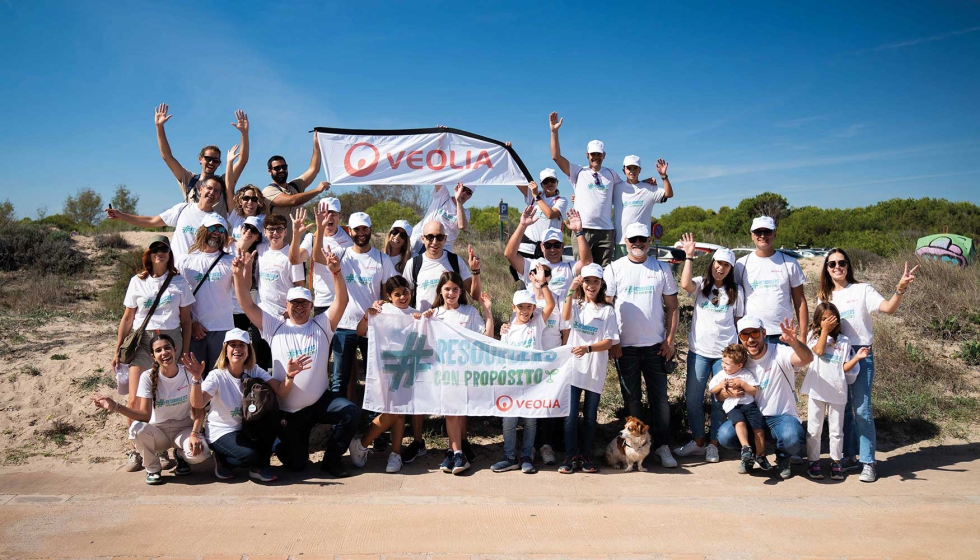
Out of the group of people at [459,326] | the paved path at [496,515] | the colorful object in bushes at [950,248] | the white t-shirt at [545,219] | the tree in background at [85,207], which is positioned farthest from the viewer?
the tree in background at [85,207]

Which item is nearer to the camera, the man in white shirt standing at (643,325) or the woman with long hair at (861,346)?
the woman with long hair at (861,346)

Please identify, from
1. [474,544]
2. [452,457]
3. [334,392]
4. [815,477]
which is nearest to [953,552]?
[815,477]

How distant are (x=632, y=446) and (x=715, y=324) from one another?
5.00 feet

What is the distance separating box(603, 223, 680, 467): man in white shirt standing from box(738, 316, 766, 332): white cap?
0.66 m

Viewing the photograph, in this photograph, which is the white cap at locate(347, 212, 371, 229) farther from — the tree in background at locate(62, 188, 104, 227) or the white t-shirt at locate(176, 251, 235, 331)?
the tree in background at locate(62, 188, 104, 227)

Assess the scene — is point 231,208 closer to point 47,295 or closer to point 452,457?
point 452,457

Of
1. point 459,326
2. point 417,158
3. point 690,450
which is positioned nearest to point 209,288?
point 459,326

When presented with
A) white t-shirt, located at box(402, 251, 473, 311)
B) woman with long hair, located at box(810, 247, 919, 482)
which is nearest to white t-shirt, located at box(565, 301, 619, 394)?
white t-shirt, located at box(402, 251, 473, 311)

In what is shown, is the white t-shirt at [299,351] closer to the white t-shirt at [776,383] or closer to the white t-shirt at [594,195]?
the white t-shirt at [594,195]

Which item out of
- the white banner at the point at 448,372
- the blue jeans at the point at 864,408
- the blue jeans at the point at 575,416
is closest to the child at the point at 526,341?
the white banner at the point at 448,372

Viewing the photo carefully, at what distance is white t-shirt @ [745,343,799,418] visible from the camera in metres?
6.25

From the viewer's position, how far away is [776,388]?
6.26 m

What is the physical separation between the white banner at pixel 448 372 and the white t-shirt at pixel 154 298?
189 centimetres

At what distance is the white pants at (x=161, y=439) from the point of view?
5859mm
